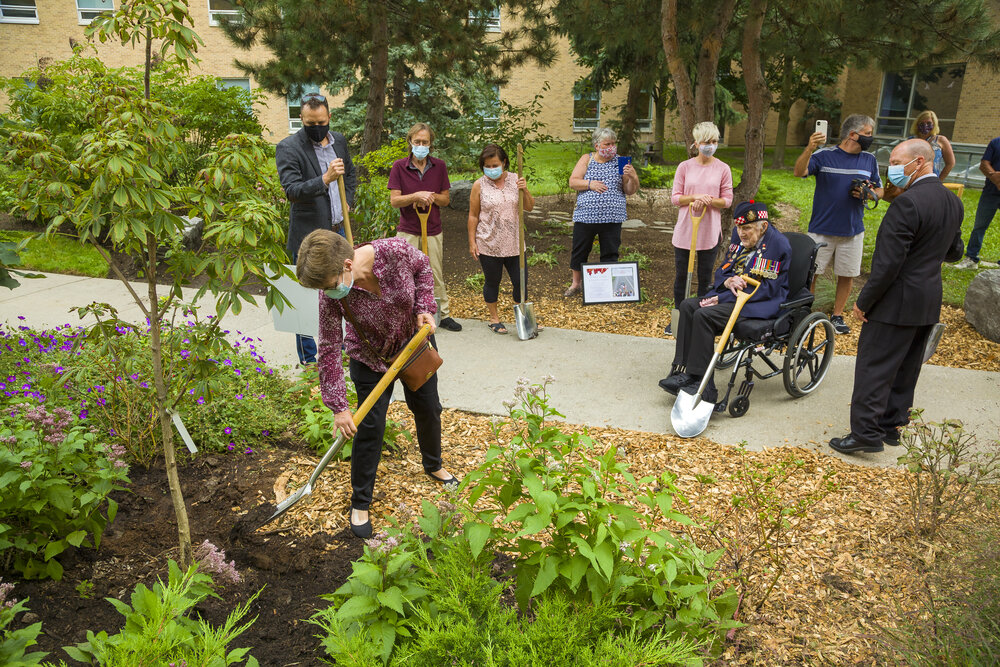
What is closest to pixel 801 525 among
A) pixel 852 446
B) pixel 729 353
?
pixel 852 446

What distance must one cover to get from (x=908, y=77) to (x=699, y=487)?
20.8m

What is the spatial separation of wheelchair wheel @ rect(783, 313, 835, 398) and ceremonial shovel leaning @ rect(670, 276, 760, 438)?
47cm

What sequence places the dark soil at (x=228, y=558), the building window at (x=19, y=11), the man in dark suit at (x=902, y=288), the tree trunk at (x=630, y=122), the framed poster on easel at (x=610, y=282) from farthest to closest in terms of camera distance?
the building window at (x=19, y=11)
the tree trunk at (x=630, y=122)
the framed poster on easel at (x=610, y=282)
the man in dark suit at (x=902, y=288)
the dark soil at (x=228, y=558)

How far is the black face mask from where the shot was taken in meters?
4.97

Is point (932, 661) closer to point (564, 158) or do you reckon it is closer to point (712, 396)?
point (712, 396)

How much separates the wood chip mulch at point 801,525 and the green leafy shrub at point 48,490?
0.92 m

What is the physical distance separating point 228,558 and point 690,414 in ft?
9.58

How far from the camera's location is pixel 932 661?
2.29 metres

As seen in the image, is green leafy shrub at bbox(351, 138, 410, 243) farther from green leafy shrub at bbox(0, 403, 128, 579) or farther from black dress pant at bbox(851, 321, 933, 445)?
black dress pant at bbox(851, 321, 933, 445)

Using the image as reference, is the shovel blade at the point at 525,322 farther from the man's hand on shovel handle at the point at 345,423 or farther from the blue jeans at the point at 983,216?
the blue jeans at the point at 983,216

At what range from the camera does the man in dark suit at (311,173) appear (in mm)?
4898

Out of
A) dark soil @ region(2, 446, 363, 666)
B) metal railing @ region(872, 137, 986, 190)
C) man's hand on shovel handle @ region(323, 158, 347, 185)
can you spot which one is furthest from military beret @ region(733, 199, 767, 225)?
metal railing @ region(872, 137, 986, 190)

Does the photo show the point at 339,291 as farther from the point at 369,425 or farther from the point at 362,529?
the point at 362,529

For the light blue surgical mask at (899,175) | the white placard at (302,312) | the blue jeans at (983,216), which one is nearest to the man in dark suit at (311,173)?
the white placard at (302,312)
